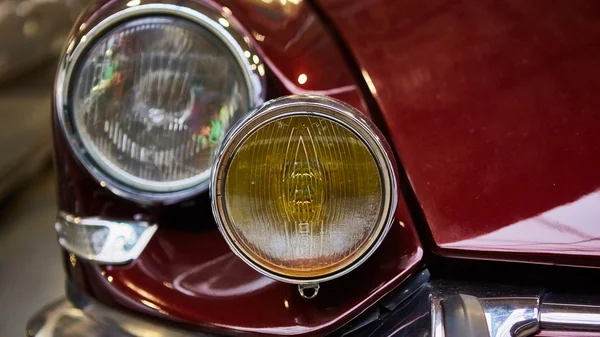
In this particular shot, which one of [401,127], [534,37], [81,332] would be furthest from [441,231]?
[81,332]

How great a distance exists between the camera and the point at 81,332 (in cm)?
83

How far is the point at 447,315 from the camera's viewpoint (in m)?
0.71

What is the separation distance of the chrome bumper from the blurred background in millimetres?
701

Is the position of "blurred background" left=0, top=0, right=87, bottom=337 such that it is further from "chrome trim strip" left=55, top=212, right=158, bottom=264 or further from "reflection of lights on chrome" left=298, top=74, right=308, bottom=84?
"reflection of lights on chrome" left=298, top=74, right=308, bottom=84

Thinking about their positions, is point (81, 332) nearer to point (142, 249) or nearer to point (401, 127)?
point (142, 249)

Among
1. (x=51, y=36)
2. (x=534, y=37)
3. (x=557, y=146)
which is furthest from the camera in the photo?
(x=51, y=36)

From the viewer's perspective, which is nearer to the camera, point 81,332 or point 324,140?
point 324,140

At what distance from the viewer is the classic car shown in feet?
2.26

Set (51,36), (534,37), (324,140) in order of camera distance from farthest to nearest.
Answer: (51,36) < (534,37) < (324,140)

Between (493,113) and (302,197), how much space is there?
11.2 inches

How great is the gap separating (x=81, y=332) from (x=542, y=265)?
56 centimetres

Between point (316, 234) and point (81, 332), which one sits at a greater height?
point (316, 234)

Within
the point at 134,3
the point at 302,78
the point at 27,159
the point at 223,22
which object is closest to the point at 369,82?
the point at 302,78

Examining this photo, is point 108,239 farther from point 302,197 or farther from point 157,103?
point 302,197
